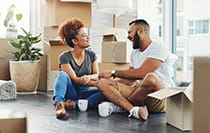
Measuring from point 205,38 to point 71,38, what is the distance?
35.3 inches

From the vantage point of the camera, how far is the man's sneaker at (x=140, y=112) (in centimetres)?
128

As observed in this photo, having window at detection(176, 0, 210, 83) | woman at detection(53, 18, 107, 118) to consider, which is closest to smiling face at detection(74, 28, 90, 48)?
woman at detection(53, 18, 107, 118)

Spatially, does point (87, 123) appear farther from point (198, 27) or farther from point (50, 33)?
point (198, 27)

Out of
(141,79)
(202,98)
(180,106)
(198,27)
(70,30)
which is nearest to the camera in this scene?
(202,98)

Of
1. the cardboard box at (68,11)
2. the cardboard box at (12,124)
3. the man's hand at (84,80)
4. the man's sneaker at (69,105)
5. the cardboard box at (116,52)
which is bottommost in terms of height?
the cardboard box at (12,124)

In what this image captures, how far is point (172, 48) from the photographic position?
224 centimetres

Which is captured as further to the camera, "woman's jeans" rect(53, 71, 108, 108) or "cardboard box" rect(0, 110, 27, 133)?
"woman's jeans" rect(53, 71, 108, 108)

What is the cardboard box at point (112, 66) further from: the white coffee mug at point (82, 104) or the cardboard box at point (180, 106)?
the cardboard box at point (180, 106)

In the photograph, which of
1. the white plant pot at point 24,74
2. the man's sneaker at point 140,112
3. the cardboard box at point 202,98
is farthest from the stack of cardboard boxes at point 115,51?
the cardboard box at point 202,98

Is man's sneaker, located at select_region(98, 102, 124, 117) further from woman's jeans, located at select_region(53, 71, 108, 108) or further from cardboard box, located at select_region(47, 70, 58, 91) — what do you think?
cardboard box, located at select_region(47, 70, 58, 91)

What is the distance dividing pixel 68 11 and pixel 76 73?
533 mm

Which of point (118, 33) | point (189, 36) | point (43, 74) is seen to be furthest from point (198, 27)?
point (43, 74)

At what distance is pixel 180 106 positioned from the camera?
1136mm

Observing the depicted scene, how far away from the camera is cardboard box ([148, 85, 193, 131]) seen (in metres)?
1.12
